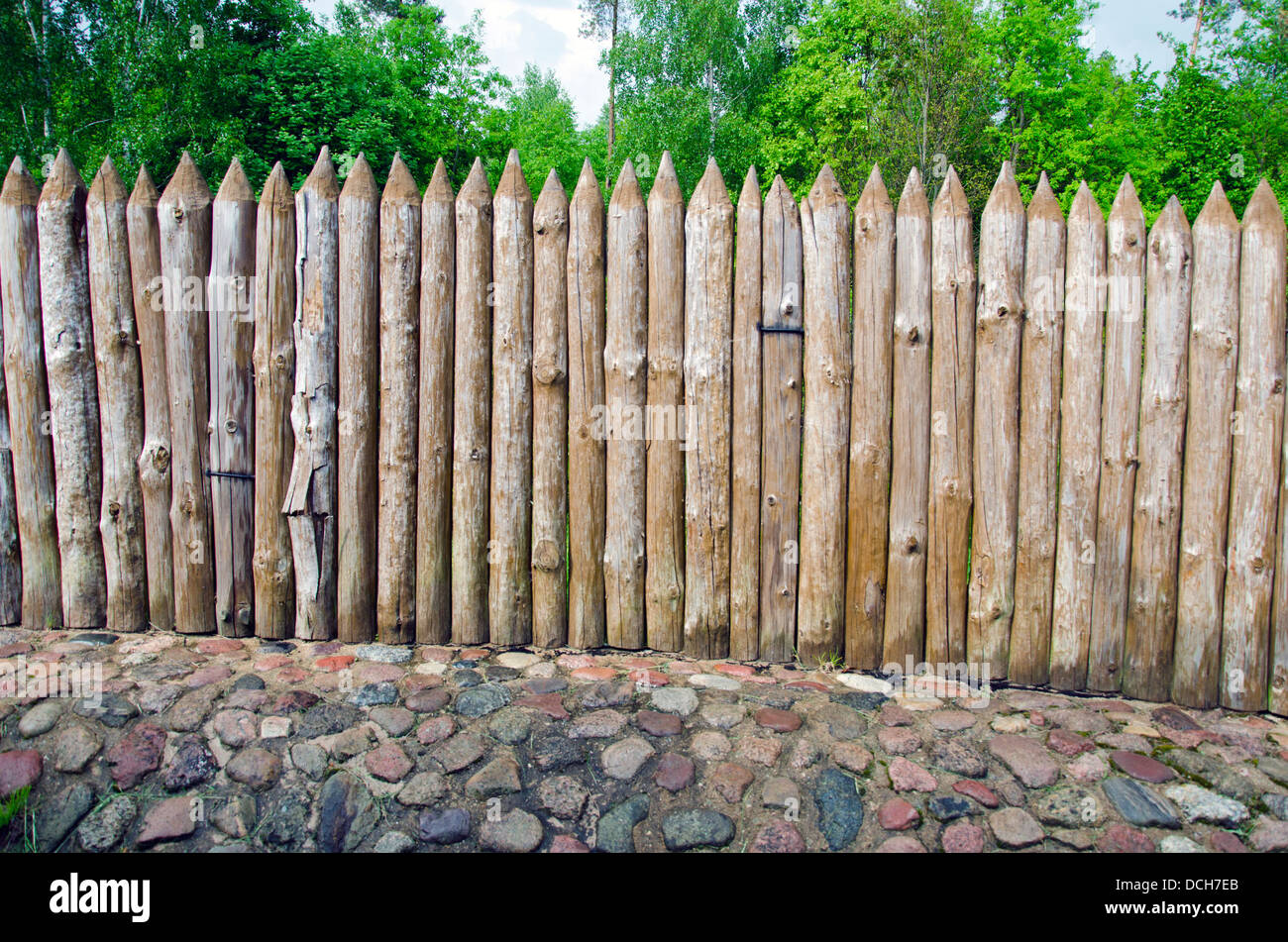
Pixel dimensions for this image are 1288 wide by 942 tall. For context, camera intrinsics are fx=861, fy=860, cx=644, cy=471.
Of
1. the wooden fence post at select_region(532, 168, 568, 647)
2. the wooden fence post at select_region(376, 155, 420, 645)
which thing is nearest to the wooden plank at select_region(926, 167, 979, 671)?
the wooden fence post at select_region(532, 168, 568, 647)

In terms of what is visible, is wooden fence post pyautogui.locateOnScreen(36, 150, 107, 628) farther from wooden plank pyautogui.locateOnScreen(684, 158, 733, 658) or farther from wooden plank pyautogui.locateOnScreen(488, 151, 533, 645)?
wooden plank pyautogui.locateOnScreen(684, 158, 733, 658)

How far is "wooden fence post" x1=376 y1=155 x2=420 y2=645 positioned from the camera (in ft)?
12.7

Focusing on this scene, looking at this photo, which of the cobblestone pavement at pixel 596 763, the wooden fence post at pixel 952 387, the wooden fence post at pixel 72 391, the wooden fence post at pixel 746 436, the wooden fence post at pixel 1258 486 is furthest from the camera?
the wooden fence post at pixel 72 391

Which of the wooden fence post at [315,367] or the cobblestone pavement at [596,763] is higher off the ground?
the wooden fence post at [315,367]

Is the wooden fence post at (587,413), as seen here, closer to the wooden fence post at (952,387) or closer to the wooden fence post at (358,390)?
the wooden fence post at (358,390)

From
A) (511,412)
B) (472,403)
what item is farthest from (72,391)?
(511,412)

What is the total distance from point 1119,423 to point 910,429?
861 millimetres

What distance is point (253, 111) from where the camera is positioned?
21188 millimetres

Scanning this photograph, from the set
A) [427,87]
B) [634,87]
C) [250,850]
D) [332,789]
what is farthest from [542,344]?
[427,87]

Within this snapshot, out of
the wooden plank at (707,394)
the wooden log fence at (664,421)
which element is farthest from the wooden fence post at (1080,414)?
the wooden plank at (707,394)

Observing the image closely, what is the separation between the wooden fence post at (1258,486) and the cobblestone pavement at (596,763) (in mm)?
201

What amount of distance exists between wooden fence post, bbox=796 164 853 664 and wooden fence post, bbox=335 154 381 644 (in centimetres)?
195

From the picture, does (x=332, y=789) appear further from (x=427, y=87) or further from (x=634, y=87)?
(x=427, y=87)

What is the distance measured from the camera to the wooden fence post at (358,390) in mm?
3863
